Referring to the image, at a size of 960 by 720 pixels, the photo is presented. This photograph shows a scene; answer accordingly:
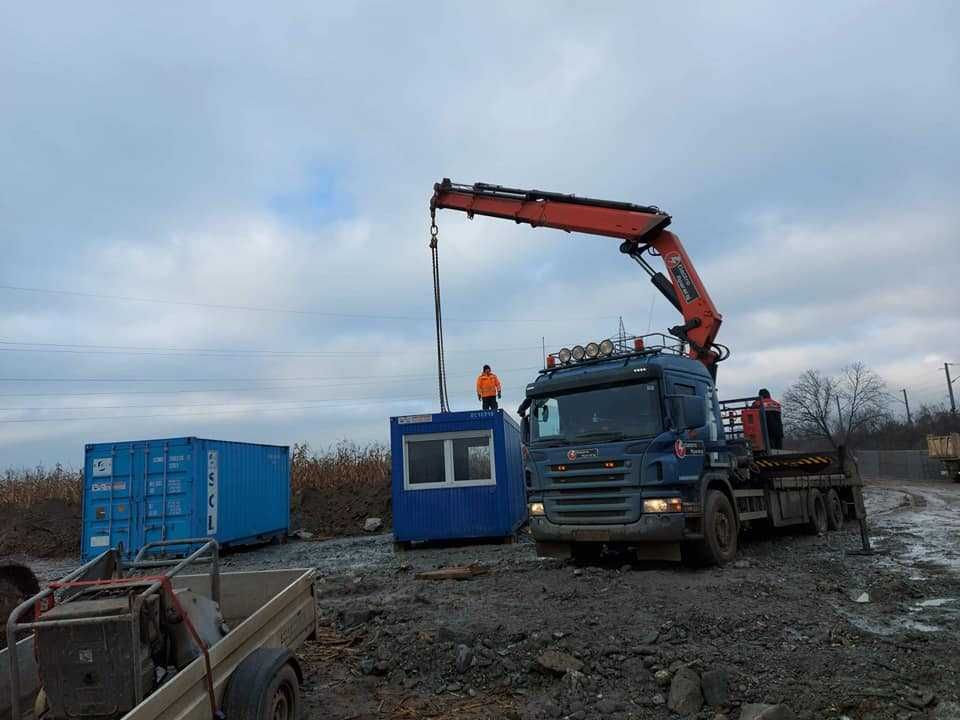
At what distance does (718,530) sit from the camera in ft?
34.3

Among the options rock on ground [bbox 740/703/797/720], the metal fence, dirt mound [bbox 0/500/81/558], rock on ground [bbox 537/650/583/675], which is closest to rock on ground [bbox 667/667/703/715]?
rock on ground [bbox 740/703/797/720]

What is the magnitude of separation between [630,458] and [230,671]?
6470 mm

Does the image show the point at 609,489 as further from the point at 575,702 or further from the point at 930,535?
the point at 930,535

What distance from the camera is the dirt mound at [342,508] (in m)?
23.1

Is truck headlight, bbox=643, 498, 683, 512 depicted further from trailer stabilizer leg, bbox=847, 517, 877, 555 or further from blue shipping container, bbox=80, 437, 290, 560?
blue shipping container, bbox=80, 437, 290, 560

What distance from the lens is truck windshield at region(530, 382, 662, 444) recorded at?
9977mm

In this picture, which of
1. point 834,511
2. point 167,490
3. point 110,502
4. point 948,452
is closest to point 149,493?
point 167,490

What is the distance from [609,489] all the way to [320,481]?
19439 mm

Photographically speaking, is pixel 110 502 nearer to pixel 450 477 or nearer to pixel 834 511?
pixel 450 477

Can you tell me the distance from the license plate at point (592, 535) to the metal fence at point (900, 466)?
36603mm

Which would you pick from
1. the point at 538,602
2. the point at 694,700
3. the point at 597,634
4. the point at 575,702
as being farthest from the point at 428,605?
the point at 694,700

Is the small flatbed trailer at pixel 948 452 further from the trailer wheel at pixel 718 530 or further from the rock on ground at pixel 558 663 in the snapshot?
the rock on ground at pixel 558 663

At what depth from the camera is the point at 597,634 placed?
6750 mm

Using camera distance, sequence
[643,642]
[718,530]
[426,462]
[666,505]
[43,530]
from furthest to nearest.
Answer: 1. [43,530]
2. [426,462]
3. [718,530]
4. [666,505]
5. [643,642]
